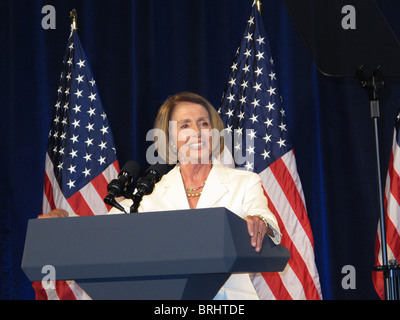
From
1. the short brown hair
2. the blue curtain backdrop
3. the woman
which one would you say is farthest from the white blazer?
the blue curtain backdrop

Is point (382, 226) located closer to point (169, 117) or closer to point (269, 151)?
point (169, 117)

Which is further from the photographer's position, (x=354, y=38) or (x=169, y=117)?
(x=354, y=38)

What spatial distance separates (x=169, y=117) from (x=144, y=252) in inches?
45.3

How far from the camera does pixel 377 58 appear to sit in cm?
296

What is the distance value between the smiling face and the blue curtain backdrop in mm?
1577

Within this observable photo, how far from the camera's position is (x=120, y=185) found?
5.13ft

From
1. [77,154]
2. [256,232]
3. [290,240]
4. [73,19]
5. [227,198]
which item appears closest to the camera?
[256,232]

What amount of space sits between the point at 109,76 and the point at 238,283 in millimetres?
2460

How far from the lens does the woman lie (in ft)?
6.36

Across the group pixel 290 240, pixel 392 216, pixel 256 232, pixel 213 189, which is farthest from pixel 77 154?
pixel 256 232

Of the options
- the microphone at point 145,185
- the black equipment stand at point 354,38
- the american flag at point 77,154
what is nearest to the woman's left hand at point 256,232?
the microphone at point 145,185

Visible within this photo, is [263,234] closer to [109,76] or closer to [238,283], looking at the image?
[238,283]

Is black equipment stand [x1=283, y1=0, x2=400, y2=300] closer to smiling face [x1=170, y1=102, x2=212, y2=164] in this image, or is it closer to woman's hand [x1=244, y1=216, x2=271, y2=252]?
smiling face [x1=170, y1=102, x2=212, y2=164]

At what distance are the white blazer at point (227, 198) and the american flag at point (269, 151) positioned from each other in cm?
116
